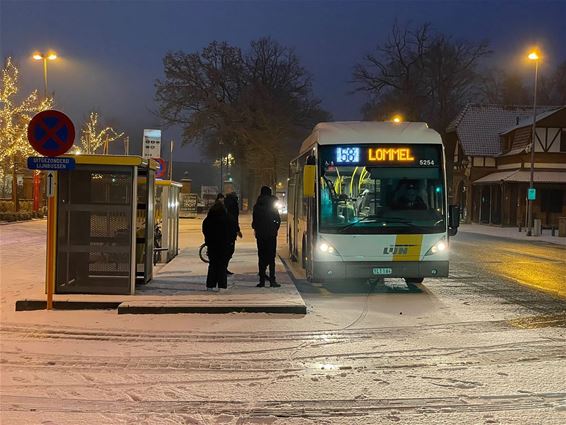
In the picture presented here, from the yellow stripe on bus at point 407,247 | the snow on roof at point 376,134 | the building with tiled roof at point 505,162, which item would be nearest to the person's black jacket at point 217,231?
the snow on roof at point 376,134

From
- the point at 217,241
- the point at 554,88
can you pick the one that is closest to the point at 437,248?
the point at 217,241

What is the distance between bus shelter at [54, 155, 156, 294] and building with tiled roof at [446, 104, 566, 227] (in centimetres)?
3257

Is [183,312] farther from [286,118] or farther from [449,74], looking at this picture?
[449,74]

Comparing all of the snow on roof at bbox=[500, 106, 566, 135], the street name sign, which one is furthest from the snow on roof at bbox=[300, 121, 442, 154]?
the snow on roof at bbox=[500, 106, 566, 135]

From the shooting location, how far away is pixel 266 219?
1138cm

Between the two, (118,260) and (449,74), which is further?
(449,74)

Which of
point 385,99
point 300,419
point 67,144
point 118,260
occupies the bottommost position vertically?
point 300,419

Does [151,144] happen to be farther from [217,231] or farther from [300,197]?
[217,231]

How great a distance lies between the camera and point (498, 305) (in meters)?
10.5

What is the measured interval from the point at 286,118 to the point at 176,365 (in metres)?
46.5

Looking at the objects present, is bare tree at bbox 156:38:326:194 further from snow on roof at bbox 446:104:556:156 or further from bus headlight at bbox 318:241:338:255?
bus headlight at bbox 318:241:338:255

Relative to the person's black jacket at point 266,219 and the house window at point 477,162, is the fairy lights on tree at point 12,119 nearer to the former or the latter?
the person's black jacket at point 266,219

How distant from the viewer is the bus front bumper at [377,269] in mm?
10969

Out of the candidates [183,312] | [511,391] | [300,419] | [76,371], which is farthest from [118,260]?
[511,391]
